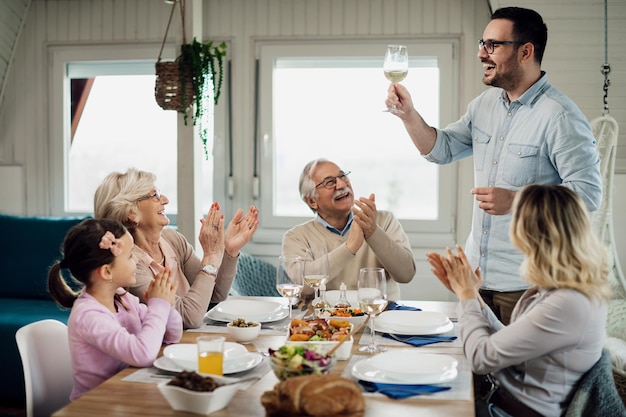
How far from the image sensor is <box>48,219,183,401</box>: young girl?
75.2 inches

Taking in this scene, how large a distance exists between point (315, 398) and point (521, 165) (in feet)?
4.98

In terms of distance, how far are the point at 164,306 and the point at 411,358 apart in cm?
69

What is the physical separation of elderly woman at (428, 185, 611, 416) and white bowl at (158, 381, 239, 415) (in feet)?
2.14

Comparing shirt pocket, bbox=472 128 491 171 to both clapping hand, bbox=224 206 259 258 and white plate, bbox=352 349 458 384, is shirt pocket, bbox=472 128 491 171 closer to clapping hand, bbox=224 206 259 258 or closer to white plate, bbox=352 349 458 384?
clapping hand, bbox=224 206 259 258

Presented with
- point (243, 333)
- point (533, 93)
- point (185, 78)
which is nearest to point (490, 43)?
point (533, 93)

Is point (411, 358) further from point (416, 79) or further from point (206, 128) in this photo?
point (416, 79)

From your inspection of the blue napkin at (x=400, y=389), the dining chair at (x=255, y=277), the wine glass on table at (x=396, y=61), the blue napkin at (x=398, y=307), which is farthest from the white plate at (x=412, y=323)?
the dining chair at (x=255, y=277)

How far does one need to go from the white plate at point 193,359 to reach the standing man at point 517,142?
1.02 m

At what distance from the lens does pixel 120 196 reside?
2.55 m

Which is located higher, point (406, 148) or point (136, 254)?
point (406, 148)

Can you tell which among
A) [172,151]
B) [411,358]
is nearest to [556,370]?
[411,358]

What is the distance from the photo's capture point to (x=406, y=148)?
468 centimetres

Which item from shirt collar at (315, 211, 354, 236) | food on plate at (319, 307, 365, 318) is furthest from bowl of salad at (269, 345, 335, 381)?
shirt collar at (315, 211, 354, 236)

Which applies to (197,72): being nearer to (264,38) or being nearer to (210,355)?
(264,38)
